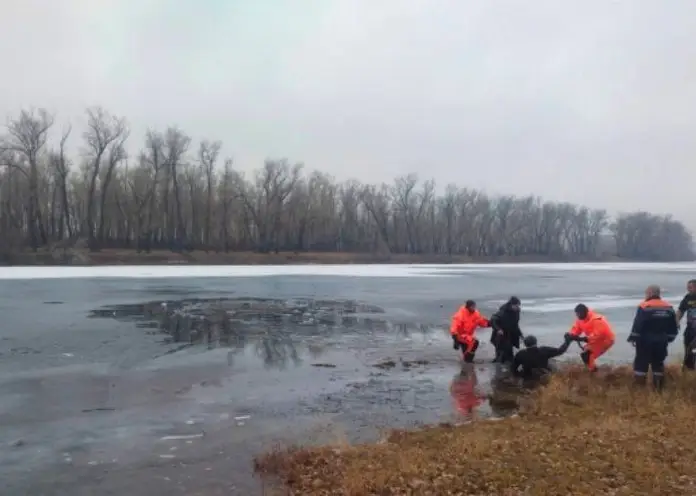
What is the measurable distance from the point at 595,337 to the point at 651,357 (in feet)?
6.20

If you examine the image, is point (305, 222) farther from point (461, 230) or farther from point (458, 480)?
point (458, 480)

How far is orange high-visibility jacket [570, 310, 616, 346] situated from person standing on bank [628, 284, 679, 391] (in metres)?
1.66

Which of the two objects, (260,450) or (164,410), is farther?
(164,410)

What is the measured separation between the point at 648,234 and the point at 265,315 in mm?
143557

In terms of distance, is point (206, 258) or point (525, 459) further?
point (206, 258)

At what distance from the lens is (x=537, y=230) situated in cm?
12438

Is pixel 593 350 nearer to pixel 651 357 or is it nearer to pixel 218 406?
pixel 651 357

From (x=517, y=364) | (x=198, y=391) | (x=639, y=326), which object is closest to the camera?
(x=639, y=326)

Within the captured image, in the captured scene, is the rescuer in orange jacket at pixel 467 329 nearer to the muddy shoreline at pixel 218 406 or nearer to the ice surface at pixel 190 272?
the muddy shoreline at pixel 218 406

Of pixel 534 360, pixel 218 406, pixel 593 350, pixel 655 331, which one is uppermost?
pixel 655 331

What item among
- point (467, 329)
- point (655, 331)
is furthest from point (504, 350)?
point (655, 331)

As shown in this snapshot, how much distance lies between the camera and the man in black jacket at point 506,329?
41.7ft

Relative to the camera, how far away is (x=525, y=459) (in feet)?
21.8

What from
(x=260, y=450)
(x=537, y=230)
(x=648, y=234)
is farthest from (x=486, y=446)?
(x=648, y=234)
